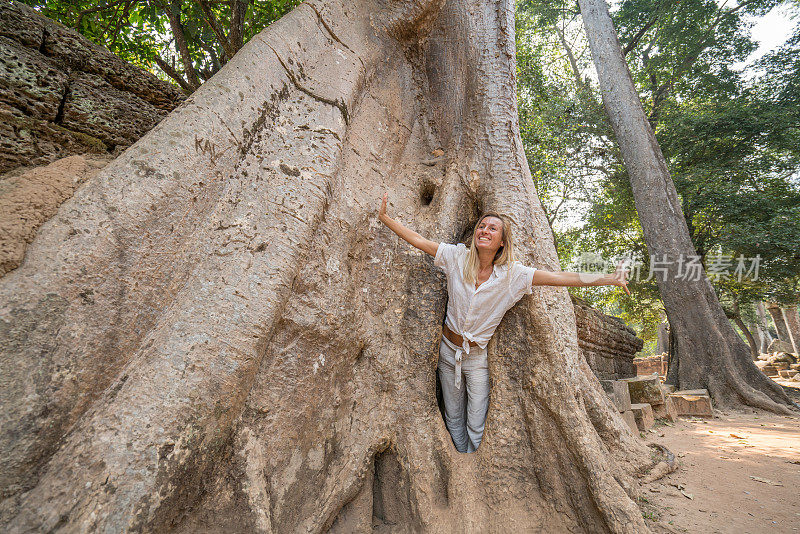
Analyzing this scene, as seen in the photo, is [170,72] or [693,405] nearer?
[170,72]

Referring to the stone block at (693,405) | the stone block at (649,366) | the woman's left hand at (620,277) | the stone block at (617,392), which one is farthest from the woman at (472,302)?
the stone block at (649,366)

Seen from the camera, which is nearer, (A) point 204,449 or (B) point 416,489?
(A) point 204,449

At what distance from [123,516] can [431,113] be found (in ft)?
9.57

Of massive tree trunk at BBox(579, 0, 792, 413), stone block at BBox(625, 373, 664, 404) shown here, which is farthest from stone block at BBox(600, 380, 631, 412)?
massive tree trunk at BBox(579, 0, 792, 413)

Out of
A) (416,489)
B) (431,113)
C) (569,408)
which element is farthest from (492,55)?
(416,489)

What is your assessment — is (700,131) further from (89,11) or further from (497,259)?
(89,11)

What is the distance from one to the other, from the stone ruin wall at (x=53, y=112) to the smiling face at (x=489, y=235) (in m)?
1.87

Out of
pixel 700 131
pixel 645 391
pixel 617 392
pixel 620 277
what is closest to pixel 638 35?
pixel 700 131

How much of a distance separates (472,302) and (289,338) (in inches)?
37.3

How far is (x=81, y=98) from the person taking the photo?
84.8 inches

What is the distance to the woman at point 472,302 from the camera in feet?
7.18

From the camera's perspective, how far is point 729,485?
2654 millimetres

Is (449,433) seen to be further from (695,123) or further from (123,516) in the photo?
(695,123)

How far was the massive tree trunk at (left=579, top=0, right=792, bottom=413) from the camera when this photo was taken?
588 centimetres
